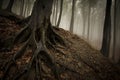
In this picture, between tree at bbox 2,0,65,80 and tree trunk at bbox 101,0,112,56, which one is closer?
tree at bbox 2,0,65,80

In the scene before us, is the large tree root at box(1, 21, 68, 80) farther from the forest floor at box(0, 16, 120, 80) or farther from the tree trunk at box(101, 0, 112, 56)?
the tree trunk at box(101, 0, 112, 56)

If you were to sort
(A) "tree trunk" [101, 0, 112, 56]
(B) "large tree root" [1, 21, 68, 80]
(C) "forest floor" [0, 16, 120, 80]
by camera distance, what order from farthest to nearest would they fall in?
(A) "tree trunk" [101, 0, 112, 56] → (C) "forest floor" [0, 16, 120, 80] → (B) "large tree root" [1, 21, 68, 80]

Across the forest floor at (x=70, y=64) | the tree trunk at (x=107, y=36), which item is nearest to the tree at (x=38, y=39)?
the forest floor at (x=70, y=64)

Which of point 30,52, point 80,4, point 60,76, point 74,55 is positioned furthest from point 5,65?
point 80,4

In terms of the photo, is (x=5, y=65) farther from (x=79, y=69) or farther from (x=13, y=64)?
(x=79, y=69)

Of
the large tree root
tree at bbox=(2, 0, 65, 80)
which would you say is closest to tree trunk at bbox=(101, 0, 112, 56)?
tree at bbox=(2, 0, 65, 80)

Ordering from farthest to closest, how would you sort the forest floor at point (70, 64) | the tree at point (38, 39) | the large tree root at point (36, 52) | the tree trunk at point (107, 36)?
the tree trunk at point (107, 36) < the forest floor at point (70, 64) < the tree at point (38, 39) < the large tree root at point (36, 52)

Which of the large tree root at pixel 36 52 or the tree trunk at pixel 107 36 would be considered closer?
the large tree root at pixel 36 52

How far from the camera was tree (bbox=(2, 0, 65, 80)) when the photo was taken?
4929mm

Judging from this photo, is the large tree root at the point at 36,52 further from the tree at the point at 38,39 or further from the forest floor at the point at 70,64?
the forest floor at the point at 70,64

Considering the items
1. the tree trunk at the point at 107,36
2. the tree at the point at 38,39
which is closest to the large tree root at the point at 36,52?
the tree at the point at 38,39

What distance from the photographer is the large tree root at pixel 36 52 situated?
4628 mm

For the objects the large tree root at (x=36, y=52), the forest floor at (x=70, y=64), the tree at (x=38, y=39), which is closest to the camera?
the large tree root at (x=36, y=52)

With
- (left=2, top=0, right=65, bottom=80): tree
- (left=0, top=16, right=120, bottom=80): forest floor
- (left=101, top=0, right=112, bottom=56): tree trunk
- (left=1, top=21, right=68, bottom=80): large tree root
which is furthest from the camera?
(left=101, top=0, right=112, bottom=56): tree trunk
